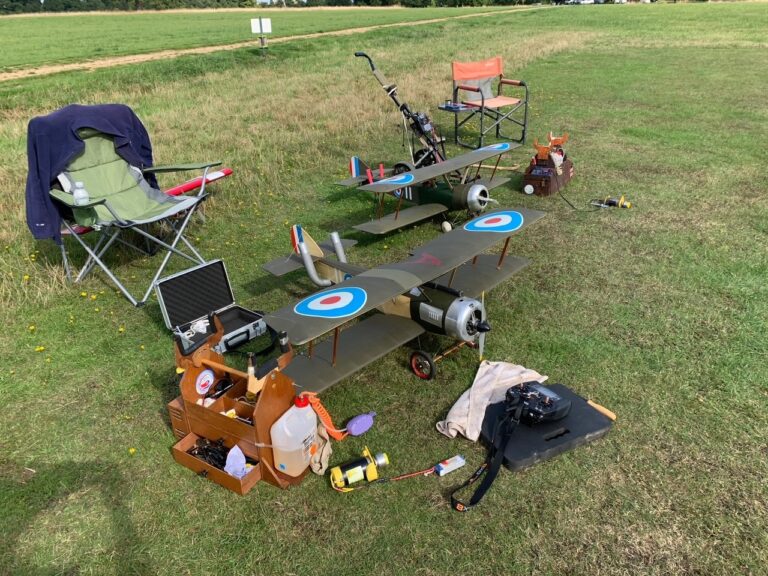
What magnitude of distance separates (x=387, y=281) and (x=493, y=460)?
1.74 metres

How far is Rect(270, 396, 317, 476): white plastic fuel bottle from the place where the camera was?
3748mm

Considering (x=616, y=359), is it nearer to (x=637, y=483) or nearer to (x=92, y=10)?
(x=637, y=483)

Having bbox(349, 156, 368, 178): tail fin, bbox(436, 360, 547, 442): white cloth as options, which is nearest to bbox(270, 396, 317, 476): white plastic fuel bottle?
bbox(436, 360, 547, 442): white cloth

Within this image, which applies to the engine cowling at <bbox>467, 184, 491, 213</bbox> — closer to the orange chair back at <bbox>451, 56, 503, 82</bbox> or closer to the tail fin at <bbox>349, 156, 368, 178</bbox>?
the tail fin at <bbox>349, 156, 368, 178</bbox>

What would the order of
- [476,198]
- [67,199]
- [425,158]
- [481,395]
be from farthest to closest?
[425,158] → [476,198] → [67,199] → [481,395]

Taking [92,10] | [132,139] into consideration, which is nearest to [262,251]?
[132,139]

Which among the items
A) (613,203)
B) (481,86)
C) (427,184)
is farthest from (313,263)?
(481,86)

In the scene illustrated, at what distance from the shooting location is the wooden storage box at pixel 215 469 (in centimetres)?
384

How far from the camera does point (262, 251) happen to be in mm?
8031

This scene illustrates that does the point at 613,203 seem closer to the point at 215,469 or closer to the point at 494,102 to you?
the point at 494,102

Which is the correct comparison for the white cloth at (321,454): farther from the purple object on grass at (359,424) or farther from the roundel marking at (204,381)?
the roundel marking at (204,381)

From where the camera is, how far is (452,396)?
4895 mm

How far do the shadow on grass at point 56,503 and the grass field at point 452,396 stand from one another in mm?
15

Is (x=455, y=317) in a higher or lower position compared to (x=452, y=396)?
higher
